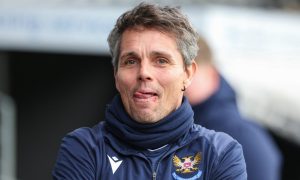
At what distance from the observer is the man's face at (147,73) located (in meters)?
2.19

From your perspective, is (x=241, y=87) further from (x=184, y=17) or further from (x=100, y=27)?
(x=184, y=17)

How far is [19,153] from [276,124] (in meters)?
3.42

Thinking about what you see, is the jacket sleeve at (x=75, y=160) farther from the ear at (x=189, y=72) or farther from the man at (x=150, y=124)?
the ear at (x=189, y=72)

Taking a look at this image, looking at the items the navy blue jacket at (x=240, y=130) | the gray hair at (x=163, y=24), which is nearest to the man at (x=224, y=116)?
the navy blue jacket at (x=240, y=130)

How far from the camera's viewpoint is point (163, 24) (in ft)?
7.20

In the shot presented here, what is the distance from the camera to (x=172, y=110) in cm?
229

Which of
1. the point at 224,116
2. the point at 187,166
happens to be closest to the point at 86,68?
the point at 224,116

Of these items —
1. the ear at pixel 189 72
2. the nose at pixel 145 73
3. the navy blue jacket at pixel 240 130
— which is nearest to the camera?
the nose at pixel 145 73

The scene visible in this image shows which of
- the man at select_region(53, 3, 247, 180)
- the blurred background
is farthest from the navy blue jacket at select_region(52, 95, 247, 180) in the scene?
the blurred background

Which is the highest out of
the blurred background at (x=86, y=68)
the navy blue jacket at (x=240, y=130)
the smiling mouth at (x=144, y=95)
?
the smiling mouth at (x=144, y=95)

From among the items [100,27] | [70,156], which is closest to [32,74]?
[100,27]

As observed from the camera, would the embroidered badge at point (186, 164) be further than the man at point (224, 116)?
No

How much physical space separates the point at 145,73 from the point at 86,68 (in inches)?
349

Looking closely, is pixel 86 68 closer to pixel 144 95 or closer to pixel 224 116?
pixel 224 116
